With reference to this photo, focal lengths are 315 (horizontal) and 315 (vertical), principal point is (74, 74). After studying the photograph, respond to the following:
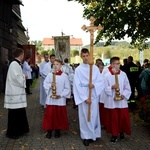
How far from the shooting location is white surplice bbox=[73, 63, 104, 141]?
6.86 metres

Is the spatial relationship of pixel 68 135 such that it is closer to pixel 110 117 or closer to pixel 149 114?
pixel 110 117

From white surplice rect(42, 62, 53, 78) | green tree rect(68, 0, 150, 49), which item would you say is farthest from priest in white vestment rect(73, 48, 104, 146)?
green tree rect(68, 0, 150, 49)

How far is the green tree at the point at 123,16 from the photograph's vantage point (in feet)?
49.8

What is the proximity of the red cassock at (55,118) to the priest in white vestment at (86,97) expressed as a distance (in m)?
0.77

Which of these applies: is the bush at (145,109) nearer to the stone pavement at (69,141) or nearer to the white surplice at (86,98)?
the stone pavement at (69,141)

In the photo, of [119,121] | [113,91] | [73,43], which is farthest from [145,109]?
[73,43]

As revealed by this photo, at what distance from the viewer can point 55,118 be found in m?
7.53

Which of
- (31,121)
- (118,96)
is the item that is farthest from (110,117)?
(31,121)

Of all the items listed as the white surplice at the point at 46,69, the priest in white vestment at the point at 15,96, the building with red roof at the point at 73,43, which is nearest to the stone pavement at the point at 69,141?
the priest in white vestment at the point at 15,96

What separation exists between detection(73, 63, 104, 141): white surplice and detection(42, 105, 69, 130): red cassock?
2.52 feet

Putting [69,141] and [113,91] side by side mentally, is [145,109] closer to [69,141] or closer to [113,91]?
[113,91]

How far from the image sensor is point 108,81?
7234 mm

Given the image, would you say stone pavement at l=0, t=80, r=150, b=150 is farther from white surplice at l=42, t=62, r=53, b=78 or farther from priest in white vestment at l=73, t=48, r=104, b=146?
white surplice at l=42, t=62, r=53, b=78

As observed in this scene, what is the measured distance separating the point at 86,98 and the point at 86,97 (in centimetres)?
3
